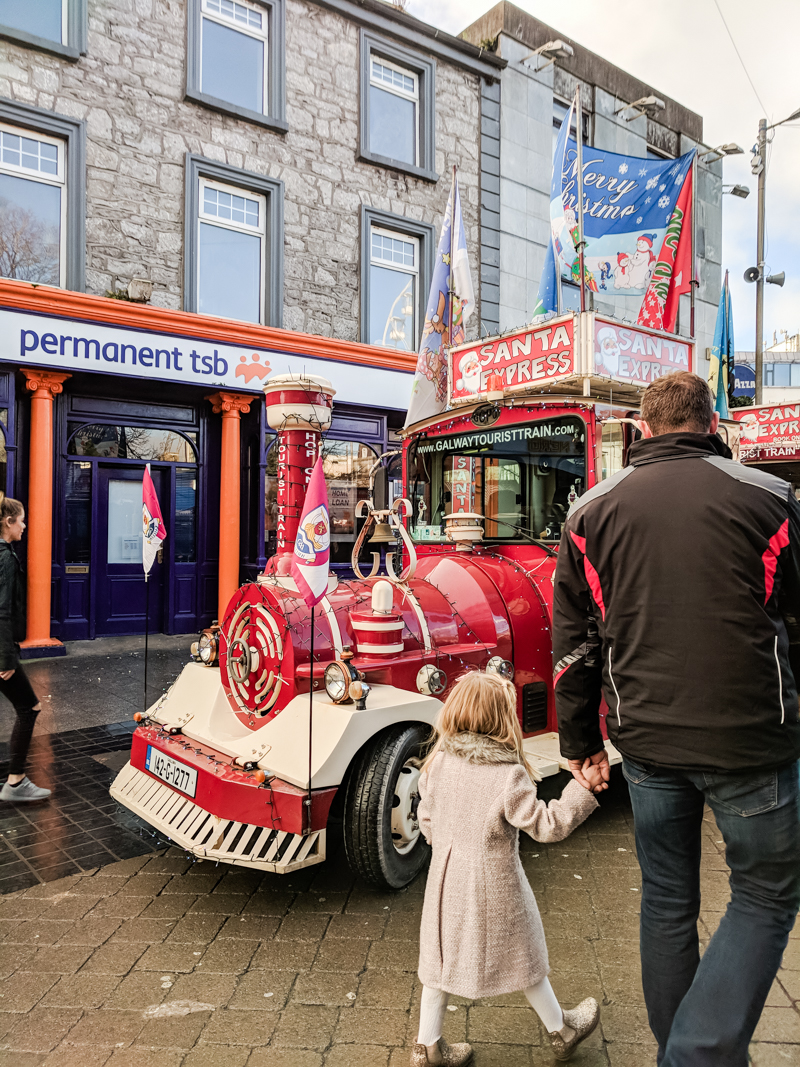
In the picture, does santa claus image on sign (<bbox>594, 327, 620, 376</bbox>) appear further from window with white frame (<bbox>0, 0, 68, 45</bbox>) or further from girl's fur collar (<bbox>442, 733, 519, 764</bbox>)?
window with white frame (<bbox>0, 0, 68, 45</bbox>)

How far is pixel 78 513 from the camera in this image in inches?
362

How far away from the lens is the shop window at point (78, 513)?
358 inches

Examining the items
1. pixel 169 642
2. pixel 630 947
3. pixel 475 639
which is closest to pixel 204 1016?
pixel 630 947

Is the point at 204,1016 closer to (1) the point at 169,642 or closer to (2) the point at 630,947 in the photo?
(2) the point at 630,947

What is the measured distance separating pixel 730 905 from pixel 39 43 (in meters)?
10.4

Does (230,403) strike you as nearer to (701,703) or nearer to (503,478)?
(503,478)

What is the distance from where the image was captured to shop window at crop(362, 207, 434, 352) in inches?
432

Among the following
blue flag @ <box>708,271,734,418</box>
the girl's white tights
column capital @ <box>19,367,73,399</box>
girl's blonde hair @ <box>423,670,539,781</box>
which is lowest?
the girl's white tights

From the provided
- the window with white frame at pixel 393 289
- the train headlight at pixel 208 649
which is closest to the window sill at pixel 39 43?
the window with white frame at pixel 393 289

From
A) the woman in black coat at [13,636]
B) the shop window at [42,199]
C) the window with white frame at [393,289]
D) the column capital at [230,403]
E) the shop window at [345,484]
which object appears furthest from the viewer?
the window with white frame at [393,289]

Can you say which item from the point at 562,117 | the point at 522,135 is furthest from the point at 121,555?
the point at 562,117

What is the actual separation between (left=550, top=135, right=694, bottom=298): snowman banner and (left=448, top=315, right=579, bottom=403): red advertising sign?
1.49 m

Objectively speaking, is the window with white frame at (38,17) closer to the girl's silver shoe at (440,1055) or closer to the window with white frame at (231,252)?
the window with white frame at (231,252)

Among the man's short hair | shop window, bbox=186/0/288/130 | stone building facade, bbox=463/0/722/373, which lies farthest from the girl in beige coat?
stone building facade, bbox=463/0/722/373
